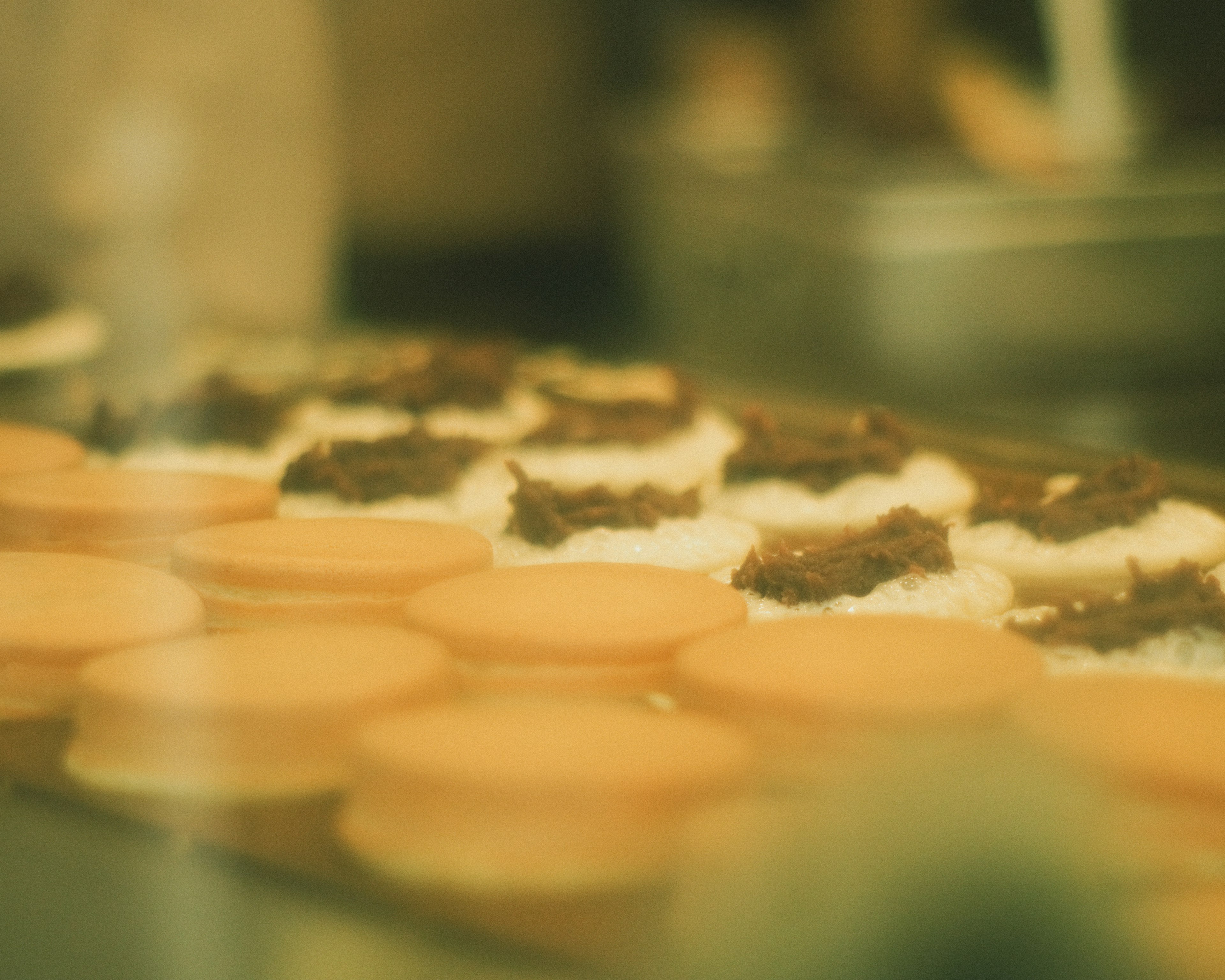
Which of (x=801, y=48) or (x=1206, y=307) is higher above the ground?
(x=801, y=48)

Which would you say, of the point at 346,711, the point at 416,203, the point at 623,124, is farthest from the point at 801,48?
the point at 346,711

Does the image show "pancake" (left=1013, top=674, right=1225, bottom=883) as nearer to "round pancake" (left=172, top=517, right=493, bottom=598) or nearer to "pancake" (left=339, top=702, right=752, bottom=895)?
"pancake" (left=339, top=702, right=752, bottom=895)

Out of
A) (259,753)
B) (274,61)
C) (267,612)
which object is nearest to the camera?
(259,753)

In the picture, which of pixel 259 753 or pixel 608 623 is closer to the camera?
pixel 259 753

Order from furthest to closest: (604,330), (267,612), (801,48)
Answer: (801,48) < (604,330) < (267,612)

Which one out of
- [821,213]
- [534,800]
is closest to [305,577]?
[534,800]

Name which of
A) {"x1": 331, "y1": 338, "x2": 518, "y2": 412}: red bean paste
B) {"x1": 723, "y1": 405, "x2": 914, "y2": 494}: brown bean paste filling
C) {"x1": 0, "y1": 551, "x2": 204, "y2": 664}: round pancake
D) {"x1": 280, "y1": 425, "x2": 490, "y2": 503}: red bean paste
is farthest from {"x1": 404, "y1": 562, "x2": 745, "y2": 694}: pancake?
{"x1": 331, "y1": 338, "x2": 518, "y2": 412}: red bean paste

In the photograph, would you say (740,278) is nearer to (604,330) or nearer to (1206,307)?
(604,330)
